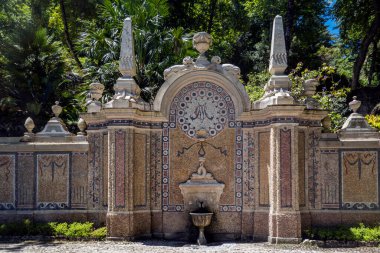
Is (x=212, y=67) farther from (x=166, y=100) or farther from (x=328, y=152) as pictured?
(x=328, y=152)

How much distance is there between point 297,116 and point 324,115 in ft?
4.21

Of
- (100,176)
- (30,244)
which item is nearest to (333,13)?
(100,176)

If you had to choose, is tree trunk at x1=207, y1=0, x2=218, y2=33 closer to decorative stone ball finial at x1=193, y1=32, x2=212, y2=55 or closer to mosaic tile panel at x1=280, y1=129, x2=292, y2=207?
decorative stone ball finial at x1=193, y1=32, x2=212, y2=55

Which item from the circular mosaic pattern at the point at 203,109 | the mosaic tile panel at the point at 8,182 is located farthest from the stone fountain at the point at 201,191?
the mosaic tile panel at the point at 8,182

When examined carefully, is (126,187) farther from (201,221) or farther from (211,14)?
(211,14)

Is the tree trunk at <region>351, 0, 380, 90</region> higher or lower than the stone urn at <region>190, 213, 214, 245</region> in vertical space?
higher

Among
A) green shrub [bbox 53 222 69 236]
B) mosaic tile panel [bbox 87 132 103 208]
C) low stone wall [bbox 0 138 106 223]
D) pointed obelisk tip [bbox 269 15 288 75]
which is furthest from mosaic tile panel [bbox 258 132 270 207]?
green shrub [bbox 53 222 69 236]

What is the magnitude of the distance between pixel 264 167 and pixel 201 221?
219 cm

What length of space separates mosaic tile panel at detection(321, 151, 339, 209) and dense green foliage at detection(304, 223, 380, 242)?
779 millimetres

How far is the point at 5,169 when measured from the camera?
51.5ft

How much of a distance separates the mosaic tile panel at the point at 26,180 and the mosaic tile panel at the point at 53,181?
0.57 feet

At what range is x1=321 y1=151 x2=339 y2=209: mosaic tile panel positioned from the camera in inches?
585

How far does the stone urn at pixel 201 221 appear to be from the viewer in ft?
47.0

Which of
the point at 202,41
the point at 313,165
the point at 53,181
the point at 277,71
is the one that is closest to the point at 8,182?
the point at 53,181
